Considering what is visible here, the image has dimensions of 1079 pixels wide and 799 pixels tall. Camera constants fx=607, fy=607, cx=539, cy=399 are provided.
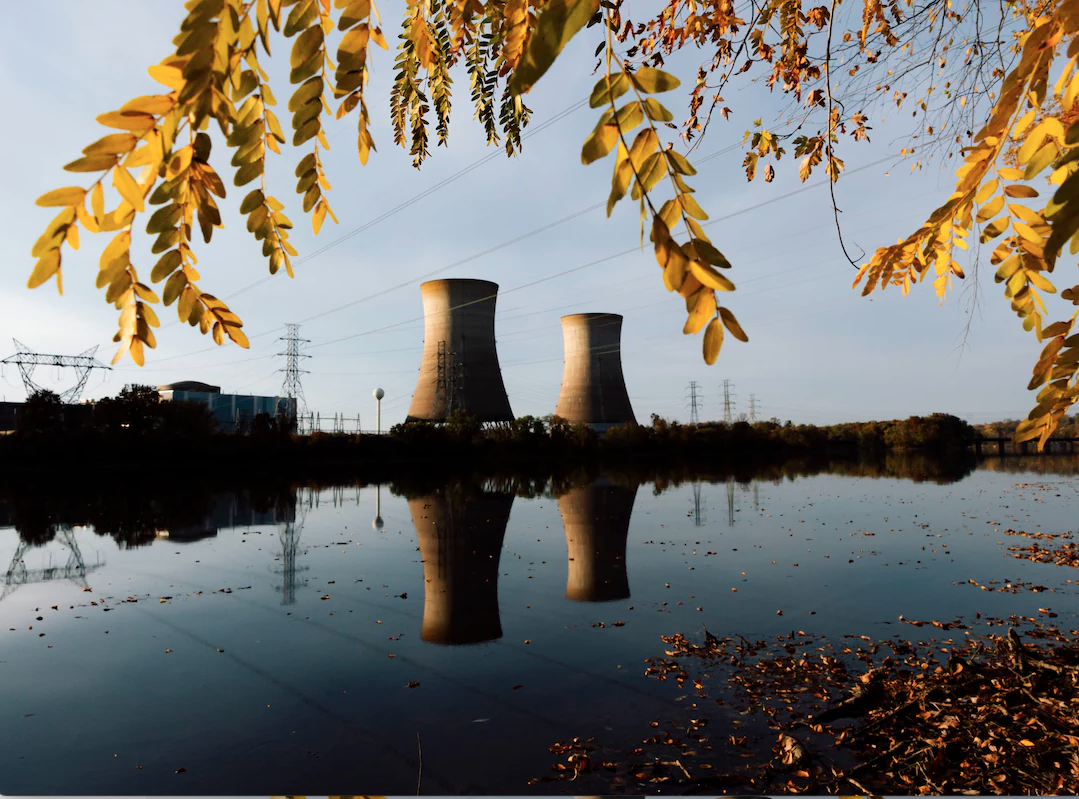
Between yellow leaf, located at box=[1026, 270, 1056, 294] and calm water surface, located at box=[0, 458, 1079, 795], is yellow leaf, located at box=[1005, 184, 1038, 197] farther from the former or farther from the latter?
calm water surface, located at box=[0, 458, 1079, 795]

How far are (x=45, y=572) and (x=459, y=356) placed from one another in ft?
78.1

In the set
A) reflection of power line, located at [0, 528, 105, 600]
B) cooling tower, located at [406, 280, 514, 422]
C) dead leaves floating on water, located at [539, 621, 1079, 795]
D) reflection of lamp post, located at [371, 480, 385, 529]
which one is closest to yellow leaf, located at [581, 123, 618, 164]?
dead leaves floating on water, located at [539, 621, 1079, 795]

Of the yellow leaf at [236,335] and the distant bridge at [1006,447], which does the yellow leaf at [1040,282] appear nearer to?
Answer: the yellow leaf at [236,335]

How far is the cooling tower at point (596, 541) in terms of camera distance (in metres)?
7.36

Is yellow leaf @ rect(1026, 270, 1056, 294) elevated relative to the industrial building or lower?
lower

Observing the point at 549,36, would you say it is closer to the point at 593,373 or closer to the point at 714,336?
the point at 714,336

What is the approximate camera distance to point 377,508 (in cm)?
1497

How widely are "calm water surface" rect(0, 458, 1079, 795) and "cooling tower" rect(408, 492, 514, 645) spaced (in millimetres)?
47

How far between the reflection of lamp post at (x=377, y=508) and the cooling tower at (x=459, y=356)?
457 inches

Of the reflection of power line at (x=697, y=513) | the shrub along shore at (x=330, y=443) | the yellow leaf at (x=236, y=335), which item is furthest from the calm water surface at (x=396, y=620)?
the shrub along shore at (x=330, y=443)

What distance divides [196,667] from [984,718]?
219 inches

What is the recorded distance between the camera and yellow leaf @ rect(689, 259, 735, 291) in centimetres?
70

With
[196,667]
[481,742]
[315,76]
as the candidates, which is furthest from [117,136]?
[196,667]

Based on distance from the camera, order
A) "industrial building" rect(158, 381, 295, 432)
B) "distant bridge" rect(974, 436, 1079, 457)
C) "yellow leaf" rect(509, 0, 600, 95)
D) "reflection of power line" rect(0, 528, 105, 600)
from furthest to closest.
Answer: "distant bridge" rect(974, 436, 1079, 457), "industrial building" rect(158, 381, 295, 432), "reflection of power line" rect(0, 528, 105, 600), "yellow leaf" rect(509, 0, 600, 95)
